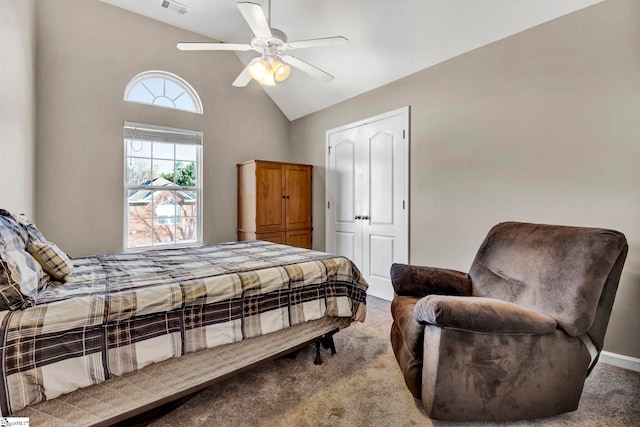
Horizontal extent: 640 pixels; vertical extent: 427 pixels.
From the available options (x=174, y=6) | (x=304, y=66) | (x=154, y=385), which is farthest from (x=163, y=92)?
(x=154, y=385)

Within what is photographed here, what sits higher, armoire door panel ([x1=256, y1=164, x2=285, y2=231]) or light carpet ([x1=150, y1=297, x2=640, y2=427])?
armoire door panel ([x1=256, y1=164, x2=285, y2=231])

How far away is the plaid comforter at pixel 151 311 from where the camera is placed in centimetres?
113

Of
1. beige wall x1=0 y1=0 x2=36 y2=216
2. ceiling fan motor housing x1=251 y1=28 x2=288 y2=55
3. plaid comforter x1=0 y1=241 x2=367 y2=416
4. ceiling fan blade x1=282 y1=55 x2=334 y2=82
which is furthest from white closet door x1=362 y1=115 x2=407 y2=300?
beige wall x1=0 y1=0 x2=36 y2=216

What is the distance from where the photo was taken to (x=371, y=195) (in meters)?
3.83

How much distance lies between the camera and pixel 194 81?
4.04 m

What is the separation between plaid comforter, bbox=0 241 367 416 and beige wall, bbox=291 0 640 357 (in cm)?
145

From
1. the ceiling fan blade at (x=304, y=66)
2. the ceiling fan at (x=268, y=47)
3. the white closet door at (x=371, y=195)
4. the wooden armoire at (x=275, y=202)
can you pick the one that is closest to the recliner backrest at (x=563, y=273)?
the white closet door at (x=371, y=195)

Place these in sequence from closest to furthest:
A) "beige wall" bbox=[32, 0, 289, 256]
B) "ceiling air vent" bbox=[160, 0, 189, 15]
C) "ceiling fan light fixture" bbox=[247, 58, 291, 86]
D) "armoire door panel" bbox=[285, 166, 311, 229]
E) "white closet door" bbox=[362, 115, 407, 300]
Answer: "ceiling fan light fixture" bbox=[247, 58, 291, 86], "beige wall" bbox=[32, 0, 289, 256], "ceiling air vent" bbox=[160, 0, 189, 15], "white closet door" bbox=[362, 115, 407, 300], "armoire door panel" bbox=[285, 166, 311, 229]

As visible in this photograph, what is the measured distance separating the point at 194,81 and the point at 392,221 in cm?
321

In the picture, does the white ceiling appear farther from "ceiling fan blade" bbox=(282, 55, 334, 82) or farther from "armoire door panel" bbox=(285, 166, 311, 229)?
"armoire door panel" bbox=(285, 166, 311, 229)

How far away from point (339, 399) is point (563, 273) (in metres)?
1.40

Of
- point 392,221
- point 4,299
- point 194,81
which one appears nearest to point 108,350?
point 4,299

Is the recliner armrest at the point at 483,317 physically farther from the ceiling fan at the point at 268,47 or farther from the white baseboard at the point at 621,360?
the ceiling fan at the point at 268,47

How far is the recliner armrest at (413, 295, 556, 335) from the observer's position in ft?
4.51
